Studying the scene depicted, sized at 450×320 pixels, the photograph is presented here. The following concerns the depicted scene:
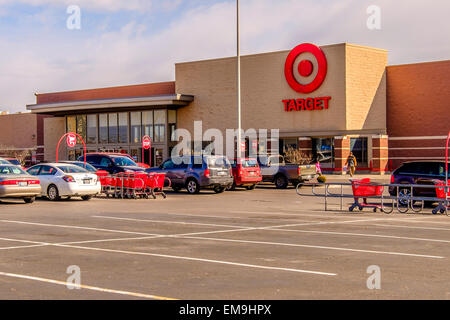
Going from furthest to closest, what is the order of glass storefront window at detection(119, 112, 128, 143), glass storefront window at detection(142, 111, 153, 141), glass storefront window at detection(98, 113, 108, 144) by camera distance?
glass storefront window at detection(98, 113, 108, 144) → glass storefront window at detection(119, 112, 128, 143) → glass storefront window at detection(142, 111, 153, 141)

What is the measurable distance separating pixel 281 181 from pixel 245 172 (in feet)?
9.50

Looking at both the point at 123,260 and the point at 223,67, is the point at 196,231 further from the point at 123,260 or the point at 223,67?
the point at 223,67

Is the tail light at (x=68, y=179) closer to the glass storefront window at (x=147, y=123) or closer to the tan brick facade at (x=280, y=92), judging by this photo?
the tan brick facade at (x=280, y=92)

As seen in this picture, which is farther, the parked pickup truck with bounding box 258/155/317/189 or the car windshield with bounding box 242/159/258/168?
the parked pickup truck with bounding box 258/155/317/189

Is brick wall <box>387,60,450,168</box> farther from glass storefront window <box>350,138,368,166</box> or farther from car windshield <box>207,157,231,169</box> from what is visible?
car windshield <box>207,157,231,169</box>

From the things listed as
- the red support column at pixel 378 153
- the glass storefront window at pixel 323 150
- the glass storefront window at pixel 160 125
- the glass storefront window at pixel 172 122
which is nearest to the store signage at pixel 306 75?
the glass storefront window at pixel 323 150

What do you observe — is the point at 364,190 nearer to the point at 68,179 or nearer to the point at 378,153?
the point at 68,179

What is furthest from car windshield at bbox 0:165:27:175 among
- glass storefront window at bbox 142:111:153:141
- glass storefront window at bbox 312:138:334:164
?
glass storefront window at bbox 142:111:153:141

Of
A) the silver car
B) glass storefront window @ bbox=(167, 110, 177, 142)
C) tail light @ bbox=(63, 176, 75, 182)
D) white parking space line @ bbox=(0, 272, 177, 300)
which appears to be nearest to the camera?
white parking space line @ bbox=(0, 272, 177, 300)

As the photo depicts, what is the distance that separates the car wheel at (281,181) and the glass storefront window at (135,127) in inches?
1074

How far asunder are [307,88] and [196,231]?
119ft

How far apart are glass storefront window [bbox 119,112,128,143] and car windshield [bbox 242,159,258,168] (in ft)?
96.0

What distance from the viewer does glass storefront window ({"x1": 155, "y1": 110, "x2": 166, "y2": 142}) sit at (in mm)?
57228
